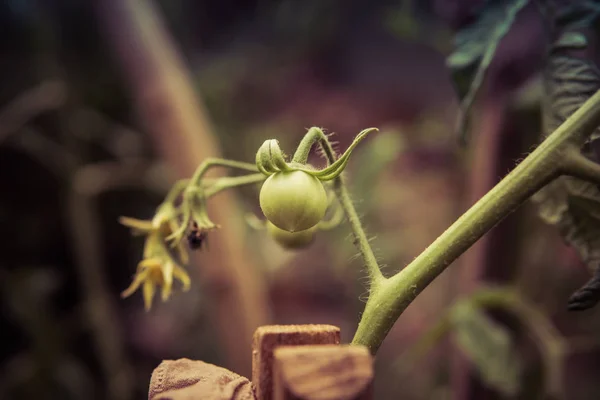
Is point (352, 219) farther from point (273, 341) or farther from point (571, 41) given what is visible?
point (571, 41)

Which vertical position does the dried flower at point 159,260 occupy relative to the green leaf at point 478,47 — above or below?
below

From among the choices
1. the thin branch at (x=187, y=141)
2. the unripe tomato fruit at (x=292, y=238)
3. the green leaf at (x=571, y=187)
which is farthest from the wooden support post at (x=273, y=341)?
the thin branch at (x=187, y=141)

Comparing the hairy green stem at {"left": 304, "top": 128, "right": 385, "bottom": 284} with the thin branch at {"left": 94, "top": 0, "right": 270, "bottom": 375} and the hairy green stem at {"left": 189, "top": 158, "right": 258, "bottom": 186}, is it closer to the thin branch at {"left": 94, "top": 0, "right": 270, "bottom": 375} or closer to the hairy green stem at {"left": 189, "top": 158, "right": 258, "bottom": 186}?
the hairy green stem at {"left": 189, "top": 158, "right": 258, "bottom": 186}

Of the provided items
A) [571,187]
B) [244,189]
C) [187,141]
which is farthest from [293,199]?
[244,189]

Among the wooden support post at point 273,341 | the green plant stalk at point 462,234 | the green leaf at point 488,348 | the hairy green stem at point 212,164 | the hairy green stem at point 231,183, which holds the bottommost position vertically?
the green leaf at point 488,348

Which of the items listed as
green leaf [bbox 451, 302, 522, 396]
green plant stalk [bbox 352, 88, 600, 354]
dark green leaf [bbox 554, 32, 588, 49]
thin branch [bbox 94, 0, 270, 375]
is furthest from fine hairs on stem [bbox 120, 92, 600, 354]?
thin branch [bbox 94, 0, 270, 375]

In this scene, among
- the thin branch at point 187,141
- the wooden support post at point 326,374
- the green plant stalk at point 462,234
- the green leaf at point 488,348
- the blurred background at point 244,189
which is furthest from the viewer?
the thin branch at point 187,141

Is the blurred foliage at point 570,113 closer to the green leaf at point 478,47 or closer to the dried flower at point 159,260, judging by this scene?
the green leaf at point 478,47

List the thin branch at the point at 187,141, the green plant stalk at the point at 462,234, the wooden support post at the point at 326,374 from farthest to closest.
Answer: the thin branch at the point at 187,141 < the green plant stalk at the point at 462,234 < the wooden support post at the point at 326,374

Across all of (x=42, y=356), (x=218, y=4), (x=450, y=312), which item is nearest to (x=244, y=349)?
(x=450, y=312)
